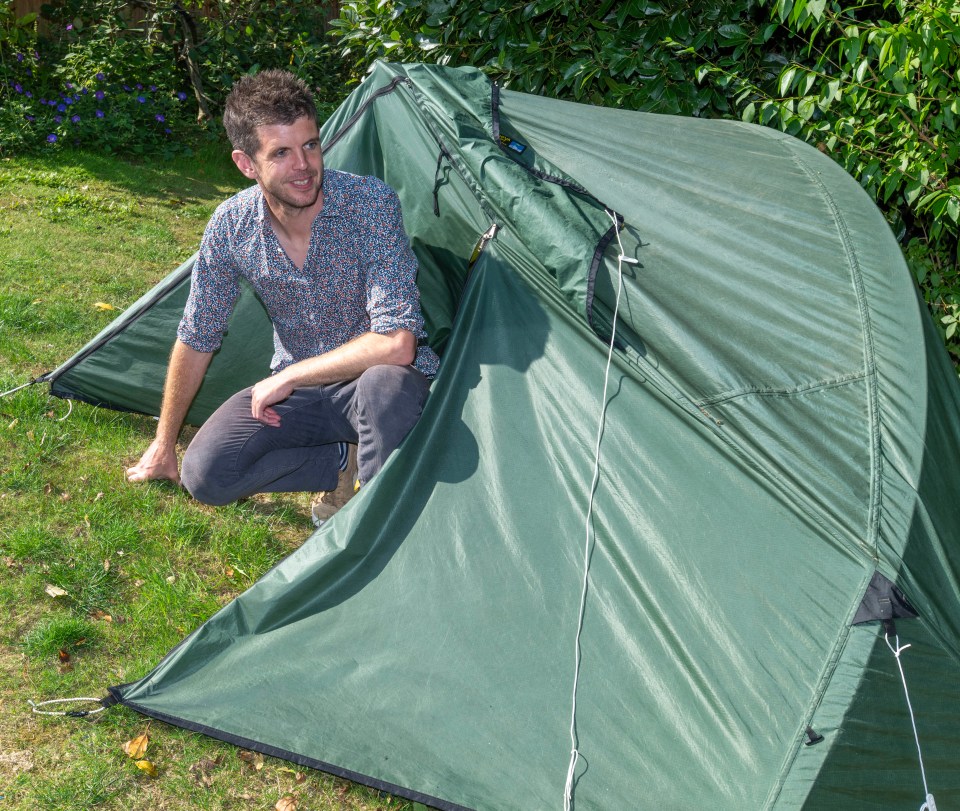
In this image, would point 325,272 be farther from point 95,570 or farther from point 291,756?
point 291,756

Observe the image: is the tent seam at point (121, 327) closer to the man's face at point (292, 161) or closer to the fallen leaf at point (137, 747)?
the man's face at point (292, 161)

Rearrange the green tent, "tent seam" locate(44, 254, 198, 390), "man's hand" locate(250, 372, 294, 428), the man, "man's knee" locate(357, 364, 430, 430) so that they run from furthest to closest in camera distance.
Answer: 1. "tent seam" locate(44, 254, 198, 390)
2. "man's hand" locate(250, 372, 294, 428)
3. the man
4. "man's knee" locate(357, 364, 430, 430)
5. the green tent

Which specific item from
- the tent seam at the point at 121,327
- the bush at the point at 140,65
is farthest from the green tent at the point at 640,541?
the bush at the point at 140,65

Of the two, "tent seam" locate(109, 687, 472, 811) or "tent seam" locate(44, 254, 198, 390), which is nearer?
"tent seam" locate(109, 687, 472, 811)

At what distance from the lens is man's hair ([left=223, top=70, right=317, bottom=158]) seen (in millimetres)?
2902

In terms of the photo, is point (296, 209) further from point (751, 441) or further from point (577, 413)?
point (751, 441)

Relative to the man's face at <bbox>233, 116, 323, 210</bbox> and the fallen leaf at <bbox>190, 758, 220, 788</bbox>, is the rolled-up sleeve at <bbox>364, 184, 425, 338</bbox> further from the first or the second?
the fallen leaf at <bbox>190, 758, 220, 788</bbox>

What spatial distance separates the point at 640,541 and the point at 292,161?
143cm

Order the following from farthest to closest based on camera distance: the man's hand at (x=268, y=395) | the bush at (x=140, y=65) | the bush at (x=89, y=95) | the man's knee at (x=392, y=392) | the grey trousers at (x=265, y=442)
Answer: the bush at (x=140, y=65) < the bush at (x=89, y=95) < the grey trousers at (x=265, y=442) < the man's hand at (x=268, y=395) < the man's knee at (x=392, y=392)

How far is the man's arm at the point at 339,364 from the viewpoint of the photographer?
2.94 meters

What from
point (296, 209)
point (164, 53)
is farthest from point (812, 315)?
point (164, 53)

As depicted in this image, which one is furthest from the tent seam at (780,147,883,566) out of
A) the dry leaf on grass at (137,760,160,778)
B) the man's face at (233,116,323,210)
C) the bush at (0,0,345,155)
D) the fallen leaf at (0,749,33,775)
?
the bush at (0,0,345,155)

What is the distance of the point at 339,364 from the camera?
3.01 metres

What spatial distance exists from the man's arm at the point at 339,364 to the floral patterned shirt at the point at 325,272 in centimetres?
4
